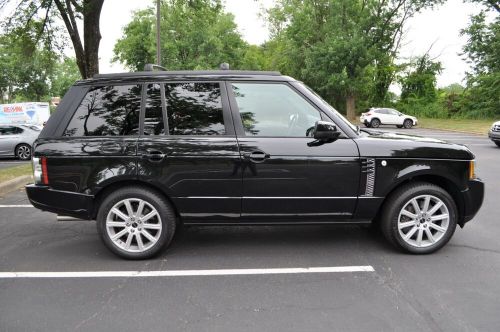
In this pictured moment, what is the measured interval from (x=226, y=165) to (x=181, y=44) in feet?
130

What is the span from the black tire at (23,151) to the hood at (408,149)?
1343 centimetres

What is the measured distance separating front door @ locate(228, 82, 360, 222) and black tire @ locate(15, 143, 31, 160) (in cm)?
1265

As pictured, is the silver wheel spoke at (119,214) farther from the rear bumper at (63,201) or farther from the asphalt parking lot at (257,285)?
the asphalt parking lot at (257,285)

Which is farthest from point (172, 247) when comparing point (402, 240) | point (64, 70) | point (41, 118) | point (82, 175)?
point (64, 70)

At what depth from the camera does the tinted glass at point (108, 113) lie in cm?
430

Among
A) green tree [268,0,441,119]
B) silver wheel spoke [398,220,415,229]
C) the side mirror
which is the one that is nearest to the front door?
the side mirror

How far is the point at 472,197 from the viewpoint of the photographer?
4.39 m

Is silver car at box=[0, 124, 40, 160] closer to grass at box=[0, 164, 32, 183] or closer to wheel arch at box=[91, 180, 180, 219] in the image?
grass at box=[0, 164, 32, 183]

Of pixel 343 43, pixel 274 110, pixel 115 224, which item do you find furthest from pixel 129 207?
pixel 343 43

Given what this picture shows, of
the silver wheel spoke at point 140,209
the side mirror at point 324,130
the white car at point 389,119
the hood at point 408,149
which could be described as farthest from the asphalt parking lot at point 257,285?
the white car at point 389,119

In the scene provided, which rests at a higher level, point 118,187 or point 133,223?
point 118,187

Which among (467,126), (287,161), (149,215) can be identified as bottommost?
(467,126)

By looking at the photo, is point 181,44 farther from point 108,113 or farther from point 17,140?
point 108,113

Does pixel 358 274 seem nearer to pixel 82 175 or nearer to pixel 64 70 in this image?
pixel 82 175
